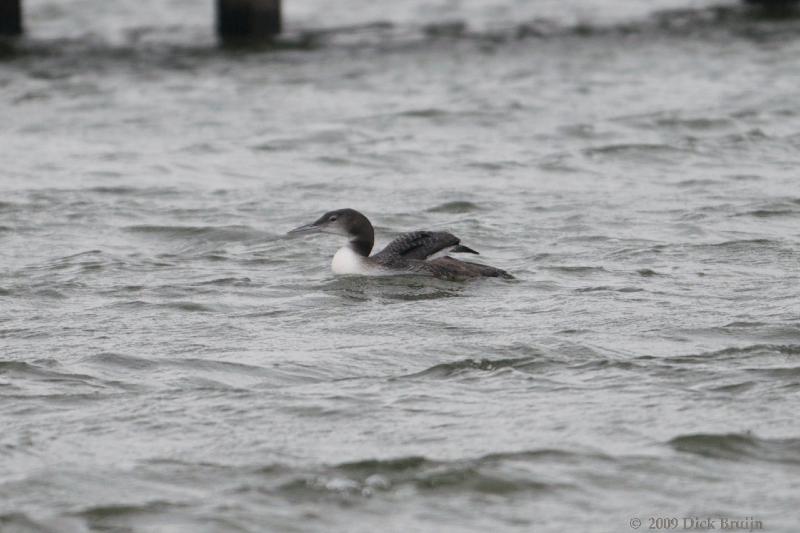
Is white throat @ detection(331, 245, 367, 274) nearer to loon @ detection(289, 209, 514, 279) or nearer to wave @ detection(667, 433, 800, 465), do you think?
loon @ detection(289, 209, 514, 279)

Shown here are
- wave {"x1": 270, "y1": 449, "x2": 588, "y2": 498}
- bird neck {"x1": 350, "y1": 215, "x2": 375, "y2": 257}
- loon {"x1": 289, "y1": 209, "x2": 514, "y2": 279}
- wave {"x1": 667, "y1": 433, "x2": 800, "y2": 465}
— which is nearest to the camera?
wave {"x1": 270, "y1": 449, "x2": 588, "y2": 498}

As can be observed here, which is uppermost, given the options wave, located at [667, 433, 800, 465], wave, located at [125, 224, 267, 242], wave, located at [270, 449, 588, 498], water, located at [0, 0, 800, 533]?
wave, located at [667, 433, 800, 465]

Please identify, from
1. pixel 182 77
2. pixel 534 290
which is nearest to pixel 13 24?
pixel 182 77

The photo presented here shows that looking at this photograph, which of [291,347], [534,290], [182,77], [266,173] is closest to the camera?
[291,347]

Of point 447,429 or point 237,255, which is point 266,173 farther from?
point 447,429

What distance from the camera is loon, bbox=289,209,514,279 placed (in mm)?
11570

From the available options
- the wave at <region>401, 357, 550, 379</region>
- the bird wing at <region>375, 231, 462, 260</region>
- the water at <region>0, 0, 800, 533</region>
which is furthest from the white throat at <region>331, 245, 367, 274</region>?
the wave at <region>401, 357, 550, 379</region>

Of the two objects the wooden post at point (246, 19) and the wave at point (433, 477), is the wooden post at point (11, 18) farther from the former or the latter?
the wave at point (433, 477)

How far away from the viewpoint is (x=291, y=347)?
970 centimetres

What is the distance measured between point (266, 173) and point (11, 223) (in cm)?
291

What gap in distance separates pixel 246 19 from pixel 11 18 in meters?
3.88

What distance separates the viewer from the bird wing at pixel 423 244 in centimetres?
1159

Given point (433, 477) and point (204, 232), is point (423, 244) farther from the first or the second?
point (433, 477)

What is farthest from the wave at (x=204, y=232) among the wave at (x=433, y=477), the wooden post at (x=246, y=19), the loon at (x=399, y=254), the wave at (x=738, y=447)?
the wooden post at (x=246, y=19)
